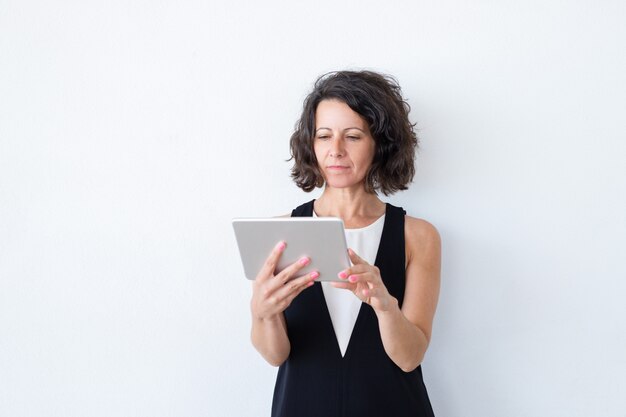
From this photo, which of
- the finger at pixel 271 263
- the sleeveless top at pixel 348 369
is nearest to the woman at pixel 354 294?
the sleeveless top at pixel 348 369

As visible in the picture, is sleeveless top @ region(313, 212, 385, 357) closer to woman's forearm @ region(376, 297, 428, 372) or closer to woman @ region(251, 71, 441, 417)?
woman @ region(251, 71, 441, 417)

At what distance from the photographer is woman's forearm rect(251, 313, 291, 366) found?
1.43 m

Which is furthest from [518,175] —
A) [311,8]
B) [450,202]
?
[311,8]

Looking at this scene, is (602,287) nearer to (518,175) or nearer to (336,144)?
(518,175)

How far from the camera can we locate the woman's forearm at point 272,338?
4.69ft

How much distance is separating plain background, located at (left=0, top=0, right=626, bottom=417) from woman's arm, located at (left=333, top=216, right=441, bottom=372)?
0.21 m

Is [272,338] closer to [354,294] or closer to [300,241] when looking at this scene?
[354,294]

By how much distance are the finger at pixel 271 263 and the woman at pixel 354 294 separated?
12 cm

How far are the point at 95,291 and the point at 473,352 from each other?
1.07m

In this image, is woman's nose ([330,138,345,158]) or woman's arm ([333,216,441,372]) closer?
woman's arm ([333,216,441,372])

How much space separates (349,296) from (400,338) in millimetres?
190

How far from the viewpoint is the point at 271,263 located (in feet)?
4.06

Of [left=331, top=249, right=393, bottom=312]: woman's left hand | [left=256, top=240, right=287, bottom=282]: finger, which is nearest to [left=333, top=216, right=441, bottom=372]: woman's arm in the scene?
[left=331, top=249, right=393, bottom=312]: woman's left hand

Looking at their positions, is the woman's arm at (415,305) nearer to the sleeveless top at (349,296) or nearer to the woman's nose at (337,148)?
the sleeveless top at (349,296)
